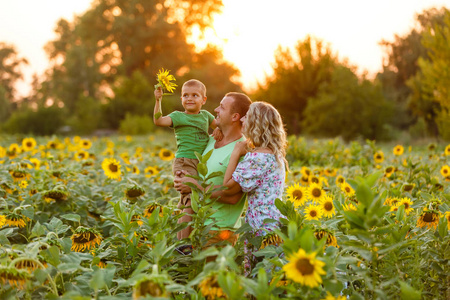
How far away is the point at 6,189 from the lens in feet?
11.4

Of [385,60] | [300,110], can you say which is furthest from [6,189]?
[385,60]

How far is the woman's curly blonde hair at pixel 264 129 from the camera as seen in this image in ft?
8.61

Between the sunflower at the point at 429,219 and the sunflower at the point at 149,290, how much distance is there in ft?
5.46

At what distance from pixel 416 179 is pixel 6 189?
3.42 m

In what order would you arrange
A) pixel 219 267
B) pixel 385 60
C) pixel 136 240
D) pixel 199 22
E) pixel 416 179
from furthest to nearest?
pixel 199 22 → pixel 385 60 → pixel 416 179 → pixel 136 240 → pixel 219 267

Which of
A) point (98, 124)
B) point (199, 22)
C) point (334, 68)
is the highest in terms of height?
point (199, 22)

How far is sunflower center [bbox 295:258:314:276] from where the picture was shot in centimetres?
142

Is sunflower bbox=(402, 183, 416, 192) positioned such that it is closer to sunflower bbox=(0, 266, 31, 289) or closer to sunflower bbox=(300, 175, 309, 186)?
sunflower bbox=(300, 175, 309, 186)

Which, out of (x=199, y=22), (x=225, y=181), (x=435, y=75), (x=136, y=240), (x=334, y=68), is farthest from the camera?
(x=199, y=22)

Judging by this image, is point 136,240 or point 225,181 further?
point 225,181

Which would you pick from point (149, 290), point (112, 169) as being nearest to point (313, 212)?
point (112, 169)

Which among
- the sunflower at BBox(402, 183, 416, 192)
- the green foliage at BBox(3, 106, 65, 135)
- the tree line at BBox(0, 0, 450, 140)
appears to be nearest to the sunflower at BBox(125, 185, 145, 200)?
the sunflower at BBox(402, 183, 416, 192)

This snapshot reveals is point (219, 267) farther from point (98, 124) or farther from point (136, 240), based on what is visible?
point (98, 124)

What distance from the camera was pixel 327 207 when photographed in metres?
3.23
